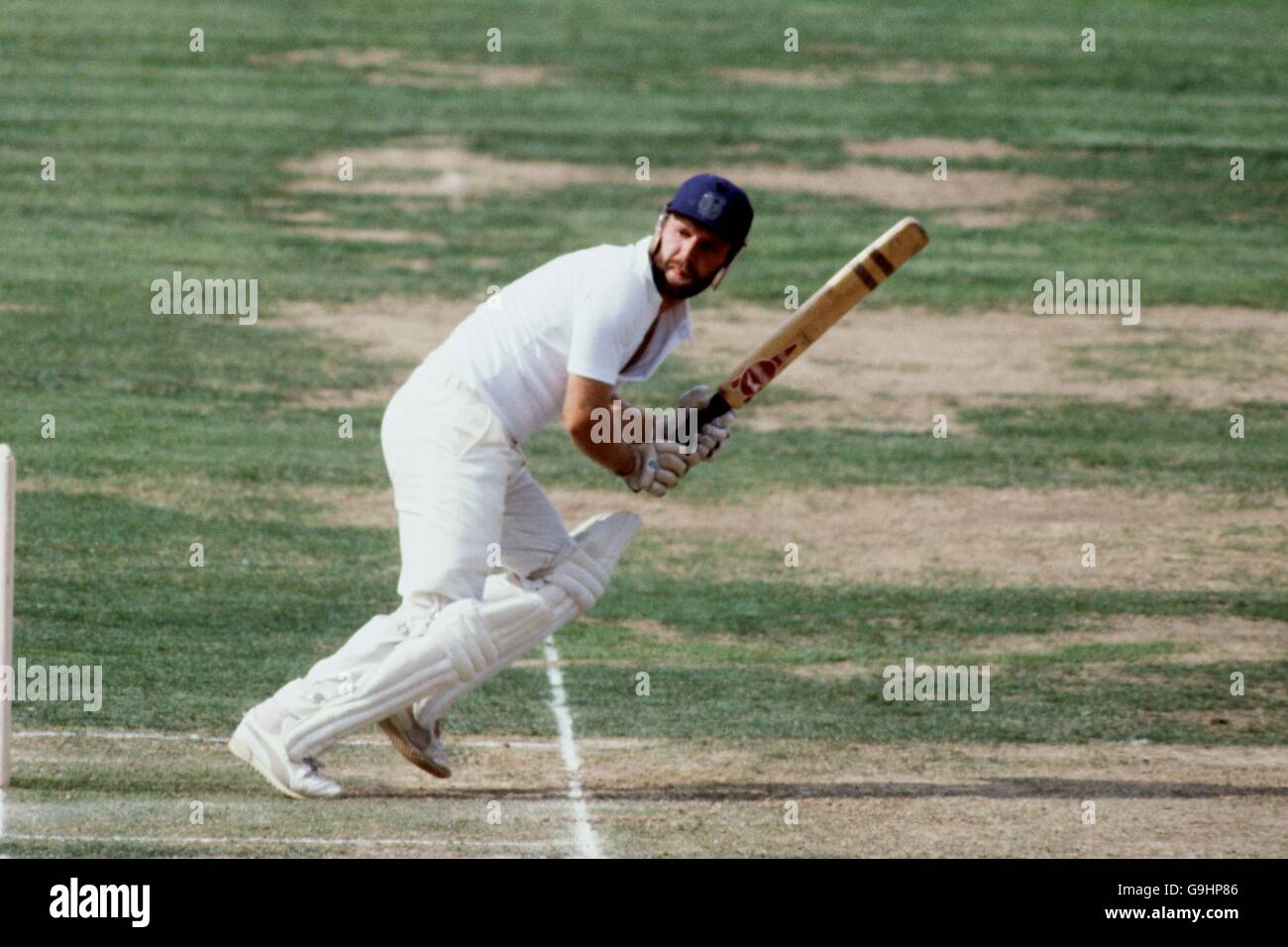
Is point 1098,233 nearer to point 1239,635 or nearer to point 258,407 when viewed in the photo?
point 258,407

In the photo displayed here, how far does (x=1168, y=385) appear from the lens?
61.4 ft

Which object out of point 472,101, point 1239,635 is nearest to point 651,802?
point 1239,635

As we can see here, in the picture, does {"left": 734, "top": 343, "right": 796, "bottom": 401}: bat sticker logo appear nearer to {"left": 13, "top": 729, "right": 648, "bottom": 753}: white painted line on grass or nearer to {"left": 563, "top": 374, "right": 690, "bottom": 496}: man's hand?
{"left": 563, "top": 374, "right": 690, "bottom": 496}: man's hand

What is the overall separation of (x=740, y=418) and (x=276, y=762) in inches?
385

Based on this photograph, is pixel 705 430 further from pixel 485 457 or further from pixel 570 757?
pixel 570 757

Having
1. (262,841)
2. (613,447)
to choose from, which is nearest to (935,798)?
(613,447)

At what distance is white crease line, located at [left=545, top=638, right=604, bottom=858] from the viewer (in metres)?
7.85

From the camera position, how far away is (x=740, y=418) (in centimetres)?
1753

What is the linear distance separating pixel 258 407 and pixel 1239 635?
27.0 ft

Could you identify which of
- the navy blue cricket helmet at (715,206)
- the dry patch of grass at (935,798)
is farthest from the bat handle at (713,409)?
the dry patch of grass at (935,798)

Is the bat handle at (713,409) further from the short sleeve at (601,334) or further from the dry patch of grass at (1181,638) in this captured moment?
the dry patch of grass at (1181,638)

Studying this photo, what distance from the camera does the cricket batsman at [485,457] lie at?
26.1 feet

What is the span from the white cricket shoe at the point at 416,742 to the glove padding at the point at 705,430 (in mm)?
1491

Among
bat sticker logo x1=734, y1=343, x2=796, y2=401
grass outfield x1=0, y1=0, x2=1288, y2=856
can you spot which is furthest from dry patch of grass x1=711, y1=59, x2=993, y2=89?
bat sticker logo x1=734, y1=343, x2=796, y2=401
